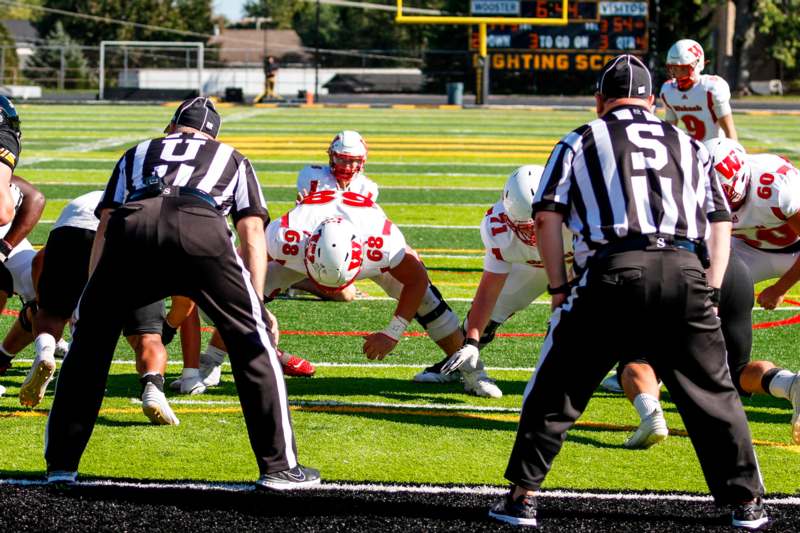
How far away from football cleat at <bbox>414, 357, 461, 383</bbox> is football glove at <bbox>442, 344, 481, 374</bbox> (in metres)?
0.43

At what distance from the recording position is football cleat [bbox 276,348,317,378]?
6.68 metres

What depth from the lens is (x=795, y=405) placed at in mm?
5242

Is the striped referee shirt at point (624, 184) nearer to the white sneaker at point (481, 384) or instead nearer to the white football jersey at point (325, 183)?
the white sneaker at point (481, 384)

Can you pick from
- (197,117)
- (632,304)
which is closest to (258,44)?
(197,117)

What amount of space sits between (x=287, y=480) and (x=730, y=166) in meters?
2.63

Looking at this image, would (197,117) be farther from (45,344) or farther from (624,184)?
(624,184)

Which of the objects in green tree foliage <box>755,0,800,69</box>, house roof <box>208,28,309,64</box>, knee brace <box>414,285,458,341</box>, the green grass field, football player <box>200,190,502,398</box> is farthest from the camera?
house roof <box>208,28,309,64</box>

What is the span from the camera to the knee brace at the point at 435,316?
21.2ft

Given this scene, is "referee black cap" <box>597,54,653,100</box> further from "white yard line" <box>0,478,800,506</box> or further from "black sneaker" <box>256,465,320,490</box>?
"black sneaker" <box>256,465,320,490</box>

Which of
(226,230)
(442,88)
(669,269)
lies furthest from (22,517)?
(442,88)

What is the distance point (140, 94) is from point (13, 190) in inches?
1235

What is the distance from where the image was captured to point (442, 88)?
4384 centimetres

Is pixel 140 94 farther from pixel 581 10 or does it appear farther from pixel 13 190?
pixel 13 190

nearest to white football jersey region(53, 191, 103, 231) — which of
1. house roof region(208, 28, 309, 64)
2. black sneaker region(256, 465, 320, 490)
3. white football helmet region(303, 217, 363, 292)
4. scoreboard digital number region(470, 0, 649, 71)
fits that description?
white football helmet region(303, 217, 363, 292)
